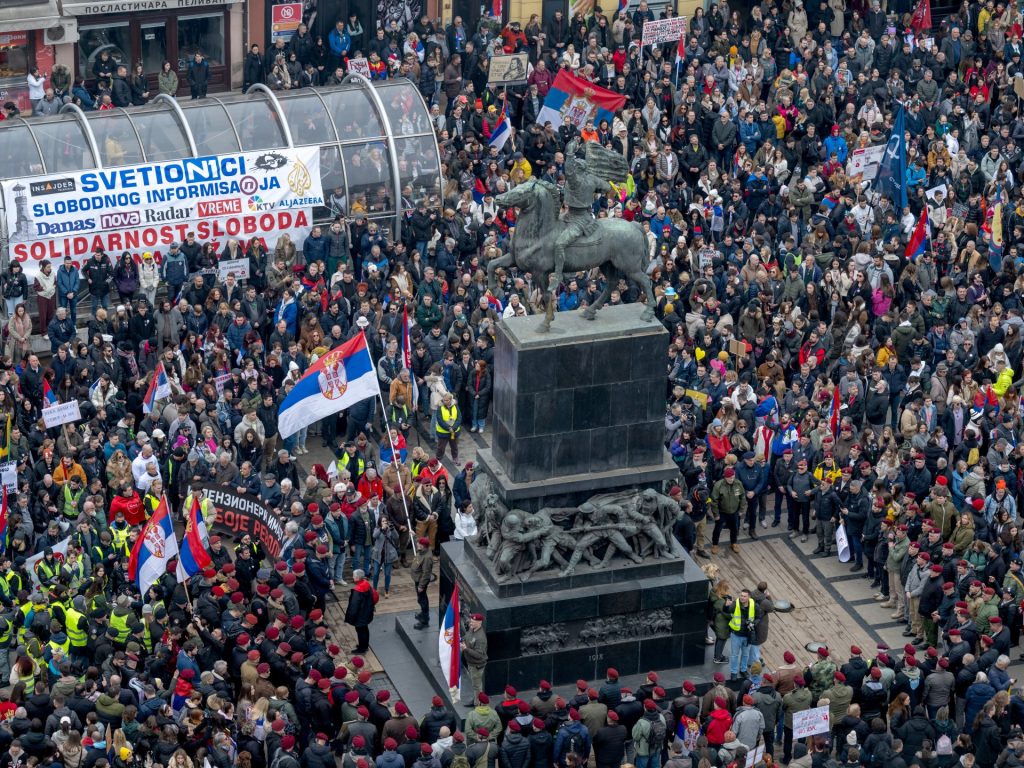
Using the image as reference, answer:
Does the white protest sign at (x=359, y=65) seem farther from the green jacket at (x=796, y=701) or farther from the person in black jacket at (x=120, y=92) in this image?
the green jacket at (x=796, y=701)

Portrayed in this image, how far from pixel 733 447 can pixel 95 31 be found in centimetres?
2359

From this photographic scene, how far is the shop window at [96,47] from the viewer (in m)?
62.4

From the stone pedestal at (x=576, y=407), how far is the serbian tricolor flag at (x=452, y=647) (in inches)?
78.7

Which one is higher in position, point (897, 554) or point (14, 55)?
A: point (14, 55)

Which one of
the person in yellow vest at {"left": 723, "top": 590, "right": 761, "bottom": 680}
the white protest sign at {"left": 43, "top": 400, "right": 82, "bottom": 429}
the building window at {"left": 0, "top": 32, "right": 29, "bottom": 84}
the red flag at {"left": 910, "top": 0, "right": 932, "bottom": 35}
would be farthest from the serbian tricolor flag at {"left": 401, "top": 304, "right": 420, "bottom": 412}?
the red flag at {"left": 910, "top": 0, "right": 932, "bottom": 35}

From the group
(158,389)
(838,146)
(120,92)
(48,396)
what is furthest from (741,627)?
(120,92)

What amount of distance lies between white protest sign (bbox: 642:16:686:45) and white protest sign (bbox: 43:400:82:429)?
23758mm

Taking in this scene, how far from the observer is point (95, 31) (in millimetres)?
62562

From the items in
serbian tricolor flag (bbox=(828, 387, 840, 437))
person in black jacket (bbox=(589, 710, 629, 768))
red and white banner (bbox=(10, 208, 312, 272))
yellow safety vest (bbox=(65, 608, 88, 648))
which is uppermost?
red and white banner (bbox=(10, 208, 312, 272))

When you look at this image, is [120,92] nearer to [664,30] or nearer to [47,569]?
[664,30]

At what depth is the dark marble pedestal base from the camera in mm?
40562

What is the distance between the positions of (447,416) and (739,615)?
31.6 feet

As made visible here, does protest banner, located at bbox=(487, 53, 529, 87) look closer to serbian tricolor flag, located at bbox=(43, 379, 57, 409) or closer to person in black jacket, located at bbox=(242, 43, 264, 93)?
person in black jacket, located at bbox=(242, 43, 264, 93)

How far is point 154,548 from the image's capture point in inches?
1598
